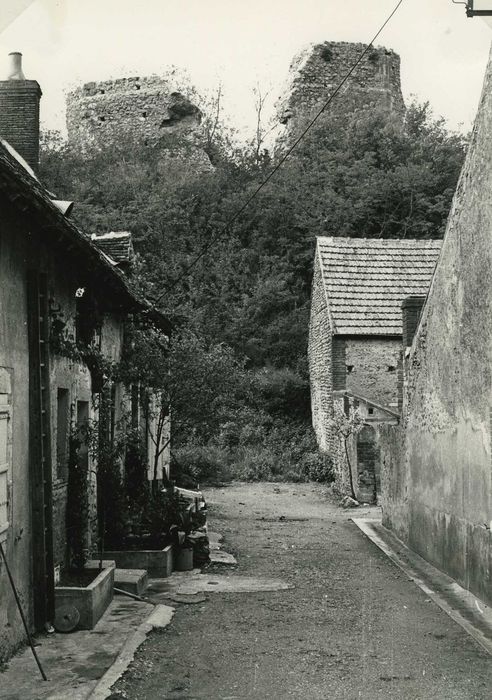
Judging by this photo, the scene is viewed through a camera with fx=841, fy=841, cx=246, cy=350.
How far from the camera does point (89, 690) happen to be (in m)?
6.63

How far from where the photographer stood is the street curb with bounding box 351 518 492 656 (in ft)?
29.1

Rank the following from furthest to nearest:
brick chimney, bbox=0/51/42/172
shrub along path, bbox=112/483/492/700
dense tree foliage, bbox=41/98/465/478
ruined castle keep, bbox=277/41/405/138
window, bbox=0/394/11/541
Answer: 1. ruined castle keep, bbox=277/41/405/138
2. dense tree foliage, bbox=41/98/465/478
3. brick chimney, bbox=0/51/42/172
4. window, bbox=0/394/11/541
5. shrub along path, bbox=112/483/492/700

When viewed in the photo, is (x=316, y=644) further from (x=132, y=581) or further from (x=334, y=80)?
(x=334, y=80)

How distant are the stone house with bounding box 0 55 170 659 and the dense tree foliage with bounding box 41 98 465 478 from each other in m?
17.5

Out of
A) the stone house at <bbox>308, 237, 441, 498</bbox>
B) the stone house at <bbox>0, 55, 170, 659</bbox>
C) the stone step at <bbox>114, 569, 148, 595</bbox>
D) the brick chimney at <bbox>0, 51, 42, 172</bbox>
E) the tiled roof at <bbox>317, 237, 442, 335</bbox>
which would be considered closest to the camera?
the stone house at <bbox>0, 55, 170, 659</bbox>

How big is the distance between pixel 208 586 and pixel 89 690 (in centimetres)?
474

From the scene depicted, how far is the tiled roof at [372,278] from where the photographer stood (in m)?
24.8

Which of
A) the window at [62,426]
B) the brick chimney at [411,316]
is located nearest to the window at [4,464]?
the window at [62,426]

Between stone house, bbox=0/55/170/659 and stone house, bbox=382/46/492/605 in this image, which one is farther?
stone house, bbox=382/46/492/605

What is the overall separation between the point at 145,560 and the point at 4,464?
4.96 meters

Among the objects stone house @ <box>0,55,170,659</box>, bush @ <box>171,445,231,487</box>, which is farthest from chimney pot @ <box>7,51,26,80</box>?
bush @ <box>171,445,231,487</box>

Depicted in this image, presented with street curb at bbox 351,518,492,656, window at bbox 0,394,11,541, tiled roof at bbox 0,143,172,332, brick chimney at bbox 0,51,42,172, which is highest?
brick chimney at bbox 0,51,42,172

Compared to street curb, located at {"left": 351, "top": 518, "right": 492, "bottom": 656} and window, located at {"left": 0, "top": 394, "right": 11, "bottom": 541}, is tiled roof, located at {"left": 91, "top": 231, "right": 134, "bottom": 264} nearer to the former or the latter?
street curb, located at {"left": 351, "top": 518, "right": 492, "bottom": 656}

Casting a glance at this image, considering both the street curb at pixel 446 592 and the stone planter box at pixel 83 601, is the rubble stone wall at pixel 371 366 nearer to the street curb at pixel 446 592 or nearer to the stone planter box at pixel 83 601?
the street curb at pixel 446 592
